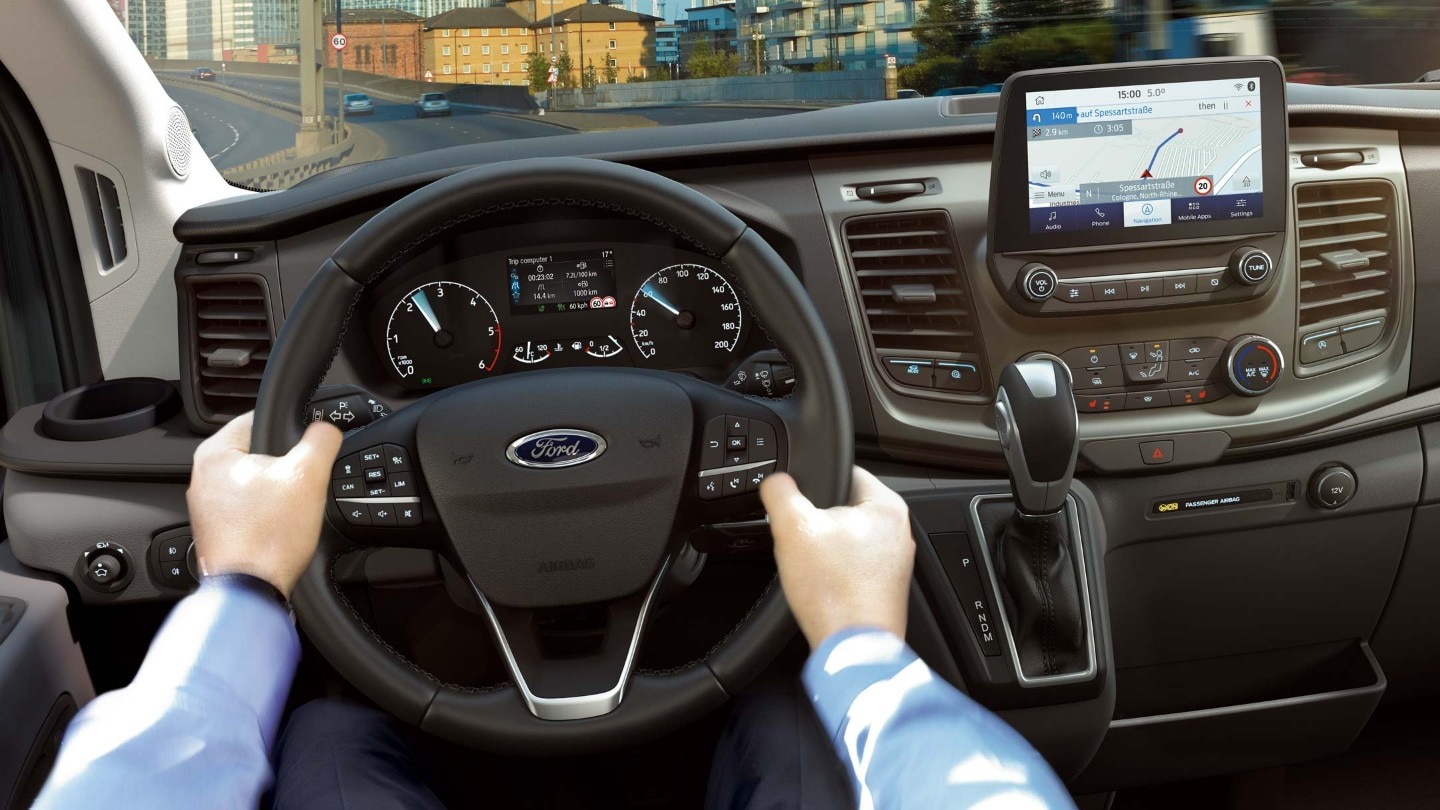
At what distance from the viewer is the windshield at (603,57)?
2230 mm

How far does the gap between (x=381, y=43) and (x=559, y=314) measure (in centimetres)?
92

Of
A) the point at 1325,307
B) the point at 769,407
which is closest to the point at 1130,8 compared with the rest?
the point at 1325,307

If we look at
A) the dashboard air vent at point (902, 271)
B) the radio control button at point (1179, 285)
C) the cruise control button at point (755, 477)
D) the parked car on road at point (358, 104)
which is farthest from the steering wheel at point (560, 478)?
the parked car on road at point (358, 104)

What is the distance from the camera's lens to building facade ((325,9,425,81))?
2395mm

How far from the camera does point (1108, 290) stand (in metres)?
2.05

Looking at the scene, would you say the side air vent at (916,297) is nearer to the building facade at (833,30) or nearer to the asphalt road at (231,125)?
the building facade at (833,30)

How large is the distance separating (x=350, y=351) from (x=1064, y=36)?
162cm

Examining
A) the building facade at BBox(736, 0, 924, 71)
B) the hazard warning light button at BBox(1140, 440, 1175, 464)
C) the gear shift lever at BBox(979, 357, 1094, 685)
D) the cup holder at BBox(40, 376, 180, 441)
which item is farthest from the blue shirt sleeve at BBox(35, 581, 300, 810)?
the building facade at BBox(736, 0, 924, 71)

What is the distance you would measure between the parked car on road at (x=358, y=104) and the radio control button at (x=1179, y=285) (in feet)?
5.70

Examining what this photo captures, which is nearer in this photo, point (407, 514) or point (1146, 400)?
point (407, 514)

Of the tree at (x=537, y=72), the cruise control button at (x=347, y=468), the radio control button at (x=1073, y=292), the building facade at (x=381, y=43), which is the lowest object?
the cruise control button at (x=347, y=468)

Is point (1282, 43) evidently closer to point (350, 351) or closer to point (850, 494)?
point (850, 494)

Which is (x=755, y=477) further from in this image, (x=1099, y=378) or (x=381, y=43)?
(x=381, y=43)

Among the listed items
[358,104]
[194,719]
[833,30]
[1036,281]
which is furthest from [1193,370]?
[358,104]
